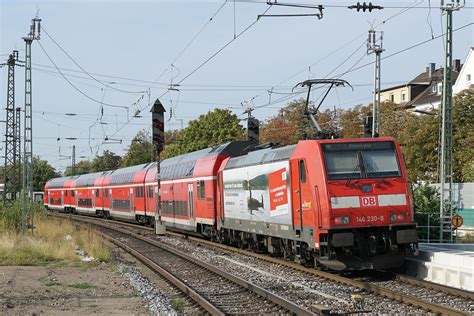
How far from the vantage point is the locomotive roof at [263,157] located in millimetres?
16416

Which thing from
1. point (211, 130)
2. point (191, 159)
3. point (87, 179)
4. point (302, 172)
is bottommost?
point (302, 172)

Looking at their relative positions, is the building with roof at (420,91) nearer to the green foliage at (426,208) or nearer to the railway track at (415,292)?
the green foliage at (426,208)

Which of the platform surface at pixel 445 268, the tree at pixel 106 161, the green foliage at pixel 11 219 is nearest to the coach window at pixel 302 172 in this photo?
the platform surface at pixel 445 268

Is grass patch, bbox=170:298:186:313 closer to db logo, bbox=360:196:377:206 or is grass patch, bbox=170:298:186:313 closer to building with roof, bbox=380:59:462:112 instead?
db logo, bbox=360:196:377:206

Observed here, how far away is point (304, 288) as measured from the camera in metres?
13.1

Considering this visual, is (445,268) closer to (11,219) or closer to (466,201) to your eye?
(11,219)

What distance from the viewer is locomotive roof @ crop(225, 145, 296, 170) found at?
1642 centimetres

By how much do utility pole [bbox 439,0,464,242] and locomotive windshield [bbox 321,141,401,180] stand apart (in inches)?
334

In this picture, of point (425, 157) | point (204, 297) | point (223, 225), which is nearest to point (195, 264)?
point (223, 225)

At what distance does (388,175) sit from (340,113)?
59.4 m

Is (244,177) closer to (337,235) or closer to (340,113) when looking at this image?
(337,235)

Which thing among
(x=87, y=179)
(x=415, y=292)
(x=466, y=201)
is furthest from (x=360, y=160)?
(x=87, y=179)

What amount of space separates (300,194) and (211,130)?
189ft

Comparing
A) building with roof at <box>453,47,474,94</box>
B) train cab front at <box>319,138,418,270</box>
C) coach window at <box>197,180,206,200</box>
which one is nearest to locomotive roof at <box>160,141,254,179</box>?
coach window at <box>197,180,206,200</box>
